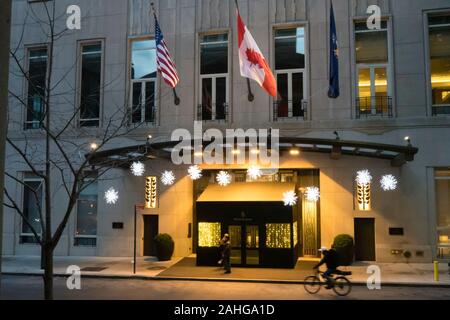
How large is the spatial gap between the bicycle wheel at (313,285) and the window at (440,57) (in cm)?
1144

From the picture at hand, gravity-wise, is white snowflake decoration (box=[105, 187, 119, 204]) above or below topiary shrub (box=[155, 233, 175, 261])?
above

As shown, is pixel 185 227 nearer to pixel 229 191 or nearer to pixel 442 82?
pixel 229 191

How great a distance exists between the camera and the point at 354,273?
58.7 feet

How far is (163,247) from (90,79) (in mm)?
10428

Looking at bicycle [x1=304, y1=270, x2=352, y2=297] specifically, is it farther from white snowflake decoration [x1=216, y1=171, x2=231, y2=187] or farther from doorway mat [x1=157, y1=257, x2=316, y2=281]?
white snowflake decoration [x1=216, y1=171, x2=231, y2=187]

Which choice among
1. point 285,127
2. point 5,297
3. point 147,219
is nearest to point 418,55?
point 285,127

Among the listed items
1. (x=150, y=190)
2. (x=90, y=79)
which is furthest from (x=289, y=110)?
(x=90, y=79)

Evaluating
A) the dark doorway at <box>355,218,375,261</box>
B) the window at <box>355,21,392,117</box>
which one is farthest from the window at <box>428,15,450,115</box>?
the dark doorway at <box>355,218,375,261</box>

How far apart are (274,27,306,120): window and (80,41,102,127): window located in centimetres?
975

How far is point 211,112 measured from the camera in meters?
23.1

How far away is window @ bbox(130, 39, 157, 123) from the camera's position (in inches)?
946

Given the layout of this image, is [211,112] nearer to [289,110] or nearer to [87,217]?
[289,110]

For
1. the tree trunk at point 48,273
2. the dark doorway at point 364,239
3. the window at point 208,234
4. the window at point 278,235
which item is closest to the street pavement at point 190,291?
the window at point 278,235

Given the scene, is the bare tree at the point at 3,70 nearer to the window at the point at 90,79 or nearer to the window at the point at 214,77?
the window at the point at 214,77
